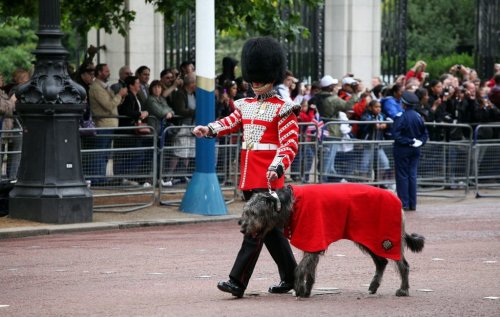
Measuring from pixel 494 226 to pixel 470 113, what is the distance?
7240 millimetres

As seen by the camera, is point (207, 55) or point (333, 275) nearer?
point (333, 275)

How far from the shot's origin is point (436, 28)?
56.5m

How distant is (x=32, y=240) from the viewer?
15.3m

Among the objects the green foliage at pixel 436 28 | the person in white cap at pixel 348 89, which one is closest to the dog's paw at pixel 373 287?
the person in white cap at pixel 348 89

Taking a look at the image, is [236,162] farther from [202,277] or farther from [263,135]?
[263,135]

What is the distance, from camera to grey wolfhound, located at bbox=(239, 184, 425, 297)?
10242 millimetres

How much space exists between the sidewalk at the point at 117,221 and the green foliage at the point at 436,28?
37934 mm

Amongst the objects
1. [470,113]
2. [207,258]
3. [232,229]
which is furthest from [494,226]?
[470,113]

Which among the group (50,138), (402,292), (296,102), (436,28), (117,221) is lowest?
(117,221)

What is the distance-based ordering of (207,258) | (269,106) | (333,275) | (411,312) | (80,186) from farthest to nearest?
(80,186)
(207,258)
(333,275)
(269,106)
(411,312)

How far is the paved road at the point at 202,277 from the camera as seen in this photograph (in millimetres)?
9984

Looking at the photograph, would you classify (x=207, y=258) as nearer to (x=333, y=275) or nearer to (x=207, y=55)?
(x=333, y=275)

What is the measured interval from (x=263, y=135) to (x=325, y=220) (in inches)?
36.2

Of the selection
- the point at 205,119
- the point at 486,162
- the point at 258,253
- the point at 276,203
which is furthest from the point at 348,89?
the point at 276,203
